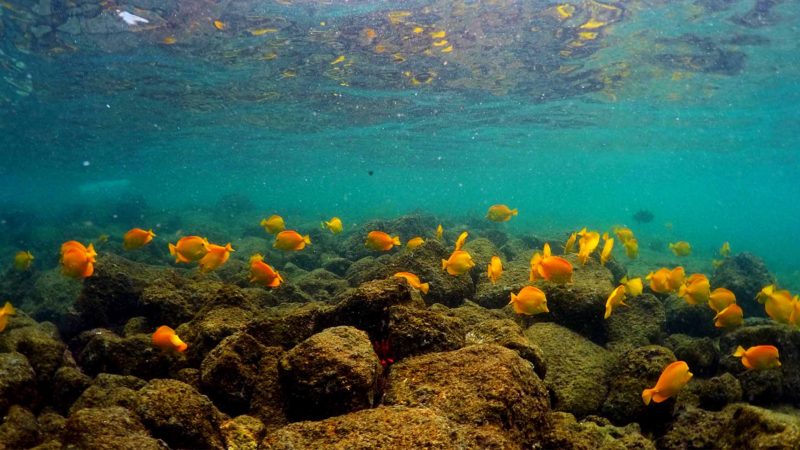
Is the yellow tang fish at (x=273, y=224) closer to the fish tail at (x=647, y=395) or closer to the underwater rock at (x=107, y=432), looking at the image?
the underwater rock at (x=107, y=432)

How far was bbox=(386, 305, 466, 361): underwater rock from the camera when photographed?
427cm

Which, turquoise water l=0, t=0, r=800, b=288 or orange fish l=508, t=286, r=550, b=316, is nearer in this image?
orange fish l=508, t=286, r=550, b=316

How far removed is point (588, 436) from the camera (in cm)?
379

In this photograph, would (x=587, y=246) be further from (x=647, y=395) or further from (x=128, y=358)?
(x=128, y=358)

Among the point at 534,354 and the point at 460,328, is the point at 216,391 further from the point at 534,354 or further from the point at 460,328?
the point at 534,354

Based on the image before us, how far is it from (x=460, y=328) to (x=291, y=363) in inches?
77.1

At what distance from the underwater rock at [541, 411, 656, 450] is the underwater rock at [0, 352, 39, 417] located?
508 centimetres

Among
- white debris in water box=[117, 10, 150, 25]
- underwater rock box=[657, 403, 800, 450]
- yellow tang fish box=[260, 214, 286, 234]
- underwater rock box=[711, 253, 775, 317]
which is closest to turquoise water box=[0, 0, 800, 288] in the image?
white debris in water box=[117, 10, 150, 25]

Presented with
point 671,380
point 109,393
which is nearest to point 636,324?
point 671,380

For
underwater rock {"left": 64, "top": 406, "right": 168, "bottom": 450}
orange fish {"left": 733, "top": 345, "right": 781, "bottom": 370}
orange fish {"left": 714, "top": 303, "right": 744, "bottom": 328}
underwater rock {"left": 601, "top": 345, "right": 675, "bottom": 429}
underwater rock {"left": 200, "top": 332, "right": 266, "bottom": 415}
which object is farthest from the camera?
orange fish {"left": 714, "top": 303, "right": 744, "bottom": 328}

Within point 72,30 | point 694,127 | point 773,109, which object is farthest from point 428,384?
point 694,127

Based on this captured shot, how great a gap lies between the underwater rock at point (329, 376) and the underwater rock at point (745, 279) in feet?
41.1

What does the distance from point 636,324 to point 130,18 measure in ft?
60.6

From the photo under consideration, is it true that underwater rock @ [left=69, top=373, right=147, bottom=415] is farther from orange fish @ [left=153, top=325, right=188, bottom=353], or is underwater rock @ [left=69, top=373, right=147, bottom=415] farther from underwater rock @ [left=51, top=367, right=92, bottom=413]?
orange fish @ [left=153, top=325, right=188, bottom=353]
